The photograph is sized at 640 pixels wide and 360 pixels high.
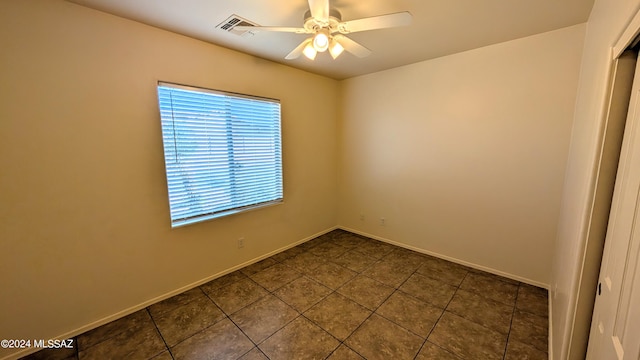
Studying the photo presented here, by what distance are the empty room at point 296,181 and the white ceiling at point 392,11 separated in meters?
0.02

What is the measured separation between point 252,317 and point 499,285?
256cm

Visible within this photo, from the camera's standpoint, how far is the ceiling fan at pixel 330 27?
144 cm

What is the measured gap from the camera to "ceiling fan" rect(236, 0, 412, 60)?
56.7 inches

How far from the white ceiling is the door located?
130 cm

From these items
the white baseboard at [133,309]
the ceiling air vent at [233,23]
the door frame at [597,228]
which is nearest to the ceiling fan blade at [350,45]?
the ceiling air vent at [233,23]

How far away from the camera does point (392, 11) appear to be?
1858mm

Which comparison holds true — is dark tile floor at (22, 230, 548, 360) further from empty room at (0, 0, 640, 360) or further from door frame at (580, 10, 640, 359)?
door frame at (580, 10, 640, 359)

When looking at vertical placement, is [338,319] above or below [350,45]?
below

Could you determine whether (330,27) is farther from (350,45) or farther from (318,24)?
(350,45)

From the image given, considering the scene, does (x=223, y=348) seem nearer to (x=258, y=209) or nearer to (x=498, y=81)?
(x=258, y=209)

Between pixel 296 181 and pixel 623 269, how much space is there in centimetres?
301

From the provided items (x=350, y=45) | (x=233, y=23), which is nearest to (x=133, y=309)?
(x=233, y=23)

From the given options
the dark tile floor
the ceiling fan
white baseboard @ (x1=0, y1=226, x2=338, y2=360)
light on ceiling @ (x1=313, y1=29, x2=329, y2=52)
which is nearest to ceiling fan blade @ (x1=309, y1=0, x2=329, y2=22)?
the ceiling fan

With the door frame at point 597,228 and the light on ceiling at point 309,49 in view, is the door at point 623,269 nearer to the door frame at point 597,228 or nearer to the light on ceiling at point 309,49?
the door frame at point 597,228
